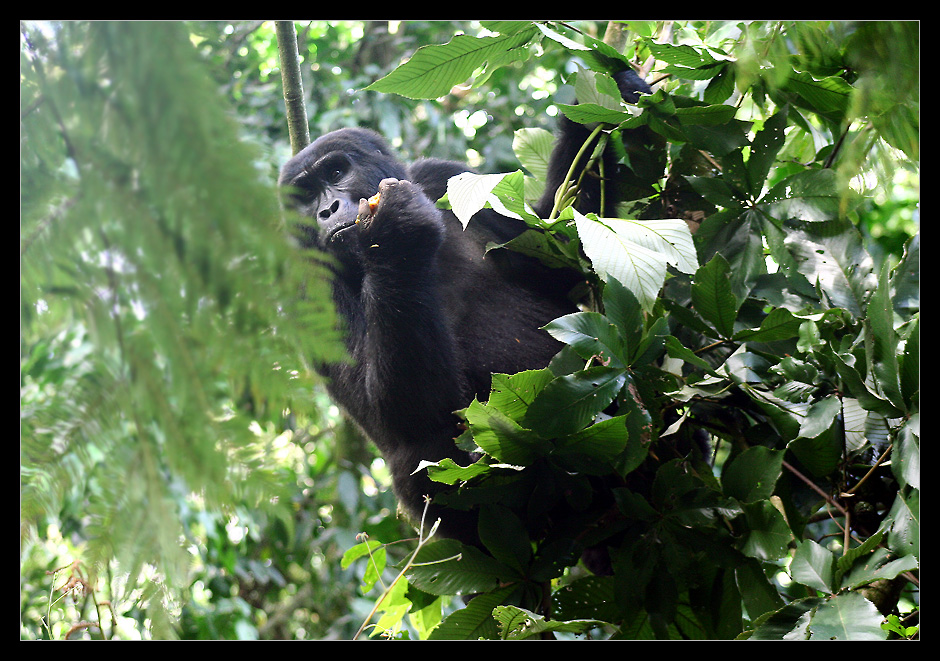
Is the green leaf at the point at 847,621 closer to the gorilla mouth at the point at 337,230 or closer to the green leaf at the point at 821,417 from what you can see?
the green leaf at the point at 821,417

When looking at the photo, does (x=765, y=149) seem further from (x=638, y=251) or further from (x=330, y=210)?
(x=330, y=210)

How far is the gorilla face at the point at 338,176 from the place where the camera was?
153 cm

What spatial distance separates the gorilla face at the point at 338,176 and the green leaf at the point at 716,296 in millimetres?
713

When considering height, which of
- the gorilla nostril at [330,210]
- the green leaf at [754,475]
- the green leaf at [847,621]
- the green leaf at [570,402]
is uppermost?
the gorilla nostril at [330,210]

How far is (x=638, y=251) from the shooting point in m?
0.99

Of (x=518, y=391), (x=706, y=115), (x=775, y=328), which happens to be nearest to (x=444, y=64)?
(x=706, y=115)

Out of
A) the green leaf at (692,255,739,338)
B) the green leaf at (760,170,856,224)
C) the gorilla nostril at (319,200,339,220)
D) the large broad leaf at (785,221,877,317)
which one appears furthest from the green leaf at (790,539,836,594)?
the gorilla nostril at (319,200,339,220)

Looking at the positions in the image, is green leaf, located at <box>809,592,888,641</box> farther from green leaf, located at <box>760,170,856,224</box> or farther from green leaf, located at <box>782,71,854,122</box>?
green leaf, located at <box>782,71,854,122</box>

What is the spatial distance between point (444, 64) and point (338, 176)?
0.64 m

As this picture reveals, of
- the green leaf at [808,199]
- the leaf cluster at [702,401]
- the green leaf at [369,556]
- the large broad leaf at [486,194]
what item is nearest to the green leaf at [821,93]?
the leaf cluster at [702,401]

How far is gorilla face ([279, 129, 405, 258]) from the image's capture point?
5.02 feet
